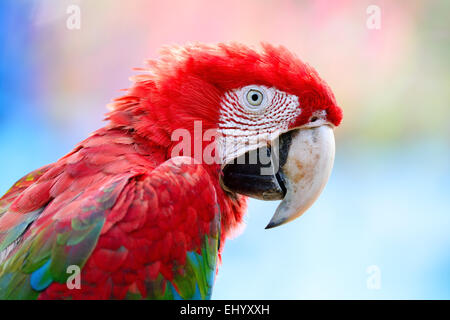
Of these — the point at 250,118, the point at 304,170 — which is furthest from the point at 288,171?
the point at 250,118

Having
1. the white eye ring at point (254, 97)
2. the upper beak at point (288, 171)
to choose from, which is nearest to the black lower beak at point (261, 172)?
the upper beak at point (288, 171)

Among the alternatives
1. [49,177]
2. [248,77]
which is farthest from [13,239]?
[248,77]

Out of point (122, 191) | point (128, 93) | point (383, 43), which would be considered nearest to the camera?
point (122, 191)

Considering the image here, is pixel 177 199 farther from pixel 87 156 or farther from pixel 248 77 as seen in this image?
pixel 248 77

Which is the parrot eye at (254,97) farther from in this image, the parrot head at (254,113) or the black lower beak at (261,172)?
the black lower beak at (261,172)

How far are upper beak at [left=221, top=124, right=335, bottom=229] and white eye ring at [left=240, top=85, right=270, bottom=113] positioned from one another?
100 mm

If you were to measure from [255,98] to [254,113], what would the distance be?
0.04 meters

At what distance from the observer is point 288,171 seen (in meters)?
1.12

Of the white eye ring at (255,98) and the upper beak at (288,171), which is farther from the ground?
the white eye ring at (255,98)

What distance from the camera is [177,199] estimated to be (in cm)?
90

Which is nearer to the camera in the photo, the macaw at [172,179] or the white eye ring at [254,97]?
the macaw at [172,179]

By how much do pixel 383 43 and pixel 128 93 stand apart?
199 cm

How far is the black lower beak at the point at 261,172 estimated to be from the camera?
1.12 m

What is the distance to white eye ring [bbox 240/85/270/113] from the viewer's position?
1.11m
